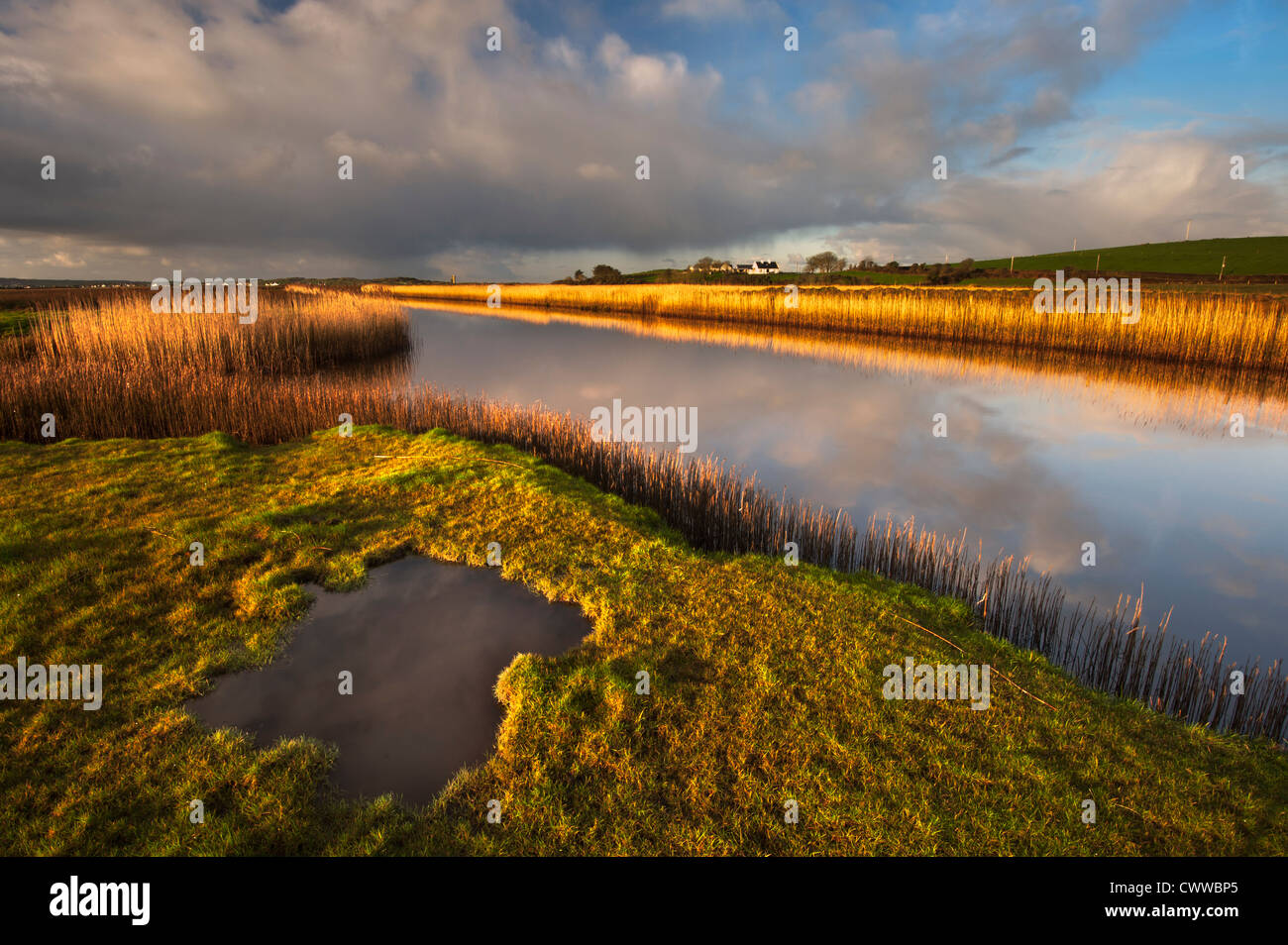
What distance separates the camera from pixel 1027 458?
12.8 m

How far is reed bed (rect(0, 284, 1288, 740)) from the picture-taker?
18.4 feet

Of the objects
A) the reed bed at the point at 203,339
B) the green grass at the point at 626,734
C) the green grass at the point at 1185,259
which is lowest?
the green grass at the point at 626,734

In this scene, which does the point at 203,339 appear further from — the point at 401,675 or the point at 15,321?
the point at 401,675

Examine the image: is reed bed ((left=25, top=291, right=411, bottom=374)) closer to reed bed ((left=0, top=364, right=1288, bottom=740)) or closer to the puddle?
reed bed ((left=0, top=364, right=1288, bottom=740))

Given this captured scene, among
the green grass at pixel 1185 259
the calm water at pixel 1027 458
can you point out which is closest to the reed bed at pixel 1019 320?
the calm water at pixel 1027 458

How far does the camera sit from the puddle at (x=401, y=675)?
4.15m

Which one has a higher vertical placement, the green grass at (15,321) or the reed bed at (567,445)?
the green grass at (15,321)

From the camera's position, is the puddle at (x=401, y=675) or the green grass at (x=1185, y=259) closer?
the puddle at (x=401, y=675)

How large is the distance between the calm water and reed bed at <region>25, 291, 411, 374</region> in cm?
423

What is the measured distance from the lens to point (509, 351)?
31250mm

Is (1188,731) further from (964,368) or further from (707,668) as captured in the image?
(964,368)

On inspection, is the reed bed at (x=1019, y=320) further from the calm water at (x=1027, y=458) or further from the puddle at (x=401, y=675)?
the puddle at (x=401, y=675)

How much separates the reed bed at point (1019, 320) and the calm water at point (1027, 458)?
5.03m

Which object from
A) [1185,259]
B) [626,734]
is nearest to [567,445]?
[626,734]
